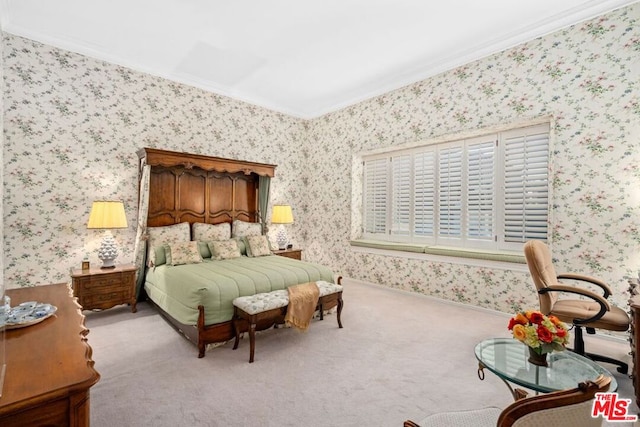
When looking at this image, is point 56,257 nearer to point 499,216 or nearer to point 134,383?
point 134,383

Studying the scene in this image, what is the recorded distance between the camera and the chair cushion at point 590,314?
2.47 metres

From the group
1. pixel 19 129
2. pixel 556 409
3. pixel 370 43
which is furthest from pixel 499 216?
pixel 19 129

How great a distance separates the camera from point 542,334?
5.48ft

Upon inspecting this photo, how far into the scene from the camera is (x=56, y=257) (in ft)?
12.8

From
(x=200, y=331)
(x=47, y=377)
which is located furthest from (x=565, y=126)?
(x=47, y=377)

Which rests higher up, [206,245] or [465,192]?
[465,192]

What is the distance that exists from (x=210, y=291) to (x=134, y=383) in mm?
866

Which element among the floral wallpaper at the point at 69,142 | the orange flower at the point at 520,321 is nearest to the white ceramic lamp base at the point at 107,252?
the floral wallpaper at the point at 69,142

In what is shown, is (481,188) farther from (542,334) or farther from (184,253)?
(184,253)

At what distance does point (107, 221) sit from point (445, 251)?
14.4 feet

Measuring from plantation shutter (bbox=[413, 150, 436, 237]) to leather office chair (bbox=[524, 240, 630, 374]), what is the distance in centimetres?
188

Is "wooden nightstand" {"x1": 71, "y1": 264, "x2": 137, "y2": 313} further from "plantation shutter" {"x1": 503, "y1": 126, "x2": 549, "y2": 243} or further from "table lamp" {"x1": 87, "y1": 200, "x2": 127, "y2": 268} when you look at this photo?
"plantation shutter" {"x1": 503, "y1": 126, "x2": 549, "y2": 243}

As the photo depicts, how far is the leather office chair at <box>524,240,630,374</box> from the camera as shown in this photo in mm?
2490

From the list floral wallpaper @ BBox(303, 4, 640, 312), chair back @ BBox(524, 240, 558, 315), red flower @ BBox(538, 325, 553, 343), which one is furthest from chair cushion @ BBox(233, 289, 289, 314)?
floral wallpaper @ BBox(303, 4, 640, 312)
